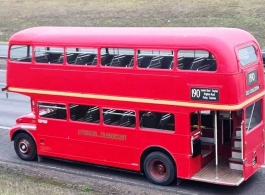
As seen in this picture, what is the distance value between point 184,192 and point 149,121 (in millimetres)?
1739

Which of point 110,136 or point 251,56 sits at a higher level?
point 251,56

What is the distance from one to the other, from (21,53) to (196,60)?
16.2 feet

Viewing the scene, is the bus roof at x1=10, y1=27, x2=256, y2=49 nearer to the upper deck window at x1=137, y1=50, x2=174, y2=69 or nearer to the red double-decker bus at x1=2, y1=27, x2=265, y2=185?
the red double-decker bus at x1=2, y1=27, x2=265, y2=185

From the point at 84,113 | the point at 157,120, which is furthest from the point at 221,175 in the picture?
the point at 84,113

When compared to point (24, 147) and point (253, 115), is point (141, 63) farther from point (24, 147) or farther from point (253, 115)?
point (24, 147)

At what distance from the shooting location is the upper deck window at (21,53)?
15.8 metres

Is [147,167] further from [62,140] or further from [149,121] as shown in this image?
[62,140]

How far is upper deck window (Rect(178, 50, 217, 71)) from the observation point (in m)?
13.0

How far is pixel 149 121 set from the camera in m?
14.1

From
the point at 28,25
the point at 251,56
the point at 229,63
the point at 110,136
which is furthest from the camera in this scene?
the point at 28,25

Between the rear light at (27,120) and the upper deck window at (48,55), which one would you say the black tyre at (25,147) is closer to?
the rear light at (27,120)

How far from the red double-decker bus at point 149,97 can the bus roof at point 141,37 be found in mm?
25

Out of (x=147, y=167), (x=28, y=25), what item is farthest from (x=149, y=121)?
(x=28, y=25)

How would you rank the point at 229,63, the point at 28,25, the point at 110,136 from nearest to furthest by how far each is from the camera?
the point at 229,63 → the point at 110,136 → the point at 28,25
